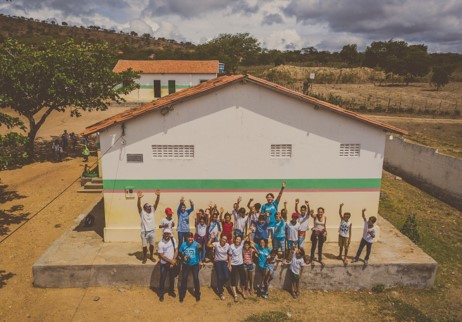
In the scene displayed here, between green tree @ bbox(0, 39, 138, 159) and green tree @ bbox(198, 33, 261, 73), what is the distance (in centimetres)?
4437

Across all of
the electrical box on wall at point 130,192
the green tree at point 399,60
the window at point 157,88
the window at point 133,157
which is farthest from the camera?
the green tree at point 399,60

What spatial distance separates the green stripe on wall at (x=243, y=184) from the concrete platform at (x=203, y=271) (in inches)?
79.6

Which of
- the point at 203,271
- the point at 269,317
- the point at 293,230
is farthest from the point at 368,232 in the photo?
the point at 203,271

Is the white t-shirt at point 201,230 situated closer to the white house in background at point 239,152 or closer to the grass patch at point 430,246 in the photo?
the white house in background at point 239,152

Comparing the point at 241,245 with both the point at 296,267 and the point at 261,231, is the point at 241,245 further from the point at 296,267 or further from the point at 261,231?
the point at 296,267

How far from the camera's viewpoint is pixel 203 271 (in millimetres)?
10188

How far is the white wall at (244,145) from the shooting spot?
1104 centimetres

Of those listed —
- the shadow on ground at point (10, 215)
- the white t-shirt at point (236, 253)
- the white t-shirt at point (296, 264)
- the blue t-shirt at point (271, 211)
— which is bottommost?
the shadow on ground at point (10, 215)

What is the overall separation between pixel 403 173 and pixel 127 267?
16.6m

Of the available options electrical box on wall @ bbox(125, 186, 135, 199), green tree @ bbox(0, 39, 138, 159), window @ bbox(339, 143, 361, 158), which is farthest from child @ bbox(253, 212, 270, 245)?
green tree @ bbox(0, 39, 138, 159)

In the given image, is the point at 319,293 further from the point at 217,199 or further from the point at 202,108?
the point at 202,108

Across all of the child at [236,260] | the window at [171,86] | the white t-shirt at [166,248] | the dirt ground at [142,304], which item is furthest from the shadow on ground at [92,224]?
the window at [171,86]

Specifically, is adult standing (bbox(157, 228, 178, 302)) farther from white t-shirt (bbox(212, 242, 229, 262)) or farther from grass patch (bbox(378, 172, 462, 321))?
grass patch (bbox(378, 172, 462, 321))

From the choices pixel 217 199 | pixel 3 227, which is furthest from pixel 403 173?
pixel 3 227
